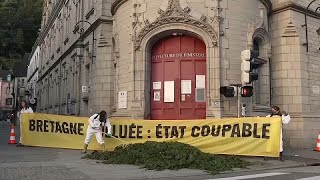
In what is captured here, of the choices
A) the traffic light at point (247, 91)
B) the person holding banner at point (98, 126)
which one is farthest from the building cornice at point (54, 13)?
the traffic light at point (247, 91)

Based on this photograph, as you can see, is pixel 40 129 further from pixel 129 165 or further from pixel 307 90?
pixel 307 90

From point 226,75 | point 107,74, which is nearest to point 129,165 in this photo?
point 226,75

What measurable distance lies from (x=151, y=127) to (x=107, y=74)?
574 cm

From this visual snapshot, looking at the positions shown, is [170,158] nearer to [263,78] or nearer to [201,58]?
[201,58]

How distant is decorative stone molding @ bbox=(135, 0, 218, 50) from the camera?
1536 cm

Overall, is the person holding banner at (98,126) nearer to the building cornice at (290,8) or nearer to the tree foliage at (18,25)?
the building cornice at (290,8)

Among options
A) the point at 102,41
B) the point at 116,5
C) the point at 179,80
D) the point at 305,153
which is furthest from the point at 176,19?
the point at 305,153

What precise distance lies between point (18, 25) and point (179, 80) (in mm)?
68828

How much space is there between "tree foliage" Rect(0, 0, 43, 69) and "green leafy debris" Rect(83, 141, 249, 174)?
69614 millimetres

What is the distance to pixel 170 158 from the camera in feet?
38.2

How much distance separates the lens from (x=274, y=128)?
13.1 metres

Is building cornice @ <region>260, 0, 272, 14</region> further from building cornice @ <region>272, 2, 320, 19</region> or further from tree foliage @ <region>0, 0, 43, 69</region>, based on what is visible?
tree foliage @ <region>0, 0, 43, 69</region>

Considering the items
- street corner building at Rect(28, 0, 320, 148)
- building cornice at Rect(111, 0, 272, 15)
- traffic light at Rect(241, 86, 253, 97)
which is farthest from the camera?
building cornice at Rect(111, 0, 272, 15)

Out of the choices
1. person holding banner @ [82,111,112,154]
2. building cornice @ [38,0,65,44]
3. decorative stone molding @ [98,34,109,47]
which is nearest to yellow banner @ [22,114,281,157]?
person holding banner @ [82,111,112,154]
